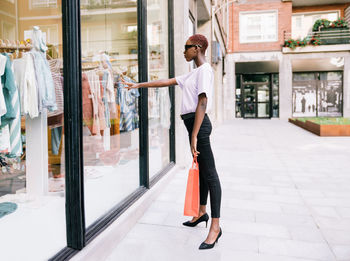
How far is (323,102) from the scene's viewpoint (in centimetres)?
2244

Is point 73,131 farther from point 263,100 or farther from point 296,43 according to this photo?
point 263,100

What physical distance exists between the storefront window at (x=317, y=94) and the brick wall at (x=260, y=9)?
107 inches

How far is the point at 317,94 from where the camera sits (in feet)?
Answer: 73.6

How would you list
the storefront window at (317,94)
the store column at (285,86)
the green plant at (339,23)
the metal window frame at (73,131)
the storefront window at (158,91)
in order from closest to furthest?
the metal window frame at (73,131) → the storefront window at (158,91) → the green plant at (339,23) → the store column at (285,86) → the storefront window at (317,94)

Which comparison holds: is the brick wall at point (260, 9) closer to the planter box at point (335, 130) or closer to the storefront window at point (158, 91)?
the planter box at point (335, 130)

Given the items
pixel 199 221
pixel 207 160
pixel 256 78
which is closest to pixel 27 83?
pixel 207 160

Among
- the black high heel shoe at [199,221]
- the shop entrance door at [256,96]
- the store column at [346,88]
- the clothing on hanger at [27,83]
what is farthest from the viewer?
the shop entrance door at [256,96]

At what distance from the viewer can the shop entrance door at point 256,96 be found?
76.5 ft

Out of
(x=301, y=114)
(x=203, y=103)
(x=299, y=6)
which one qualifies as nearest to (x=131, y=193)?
(x=203, y=103)

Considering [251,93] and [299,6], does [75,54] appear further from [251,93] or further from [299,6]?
[299,6]

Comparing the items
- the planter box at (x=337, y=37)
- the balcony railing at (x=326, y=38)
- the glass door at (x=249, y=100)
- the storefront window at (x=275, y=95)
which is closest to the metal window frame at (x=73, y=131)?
the balcony railing at (x=326, y=38)

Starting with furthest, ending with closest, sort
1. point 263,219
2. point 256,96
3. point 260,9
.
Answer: point 256,96
point 260,9
point 263,219

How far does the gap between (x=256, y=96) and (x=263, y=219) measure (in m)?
20.7

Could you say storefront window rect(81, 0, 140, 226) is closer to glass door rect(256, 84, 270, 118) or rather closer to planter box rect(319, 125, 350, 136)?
planter box rect(319, 125, 350, 136)
